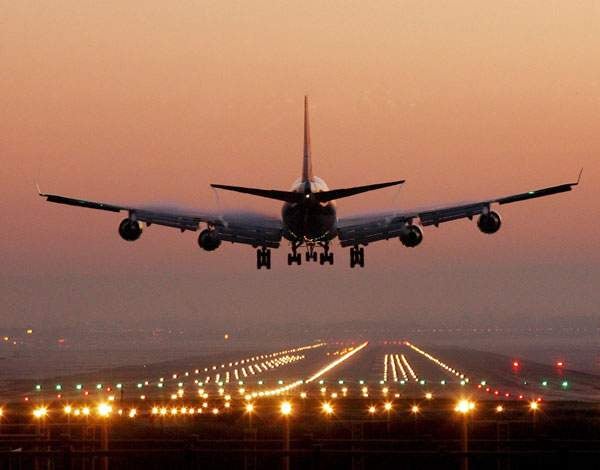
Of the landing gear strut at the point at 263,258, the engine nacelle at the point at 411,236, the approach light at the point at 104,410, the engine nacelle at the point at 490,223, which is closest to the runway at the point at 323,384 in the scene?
the landing gear strut at the point at 263,258

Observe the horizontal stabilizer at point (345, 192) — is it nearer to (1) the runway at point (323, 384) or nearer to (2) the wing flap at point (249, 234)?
(2) the wing flap at point (249, 234)

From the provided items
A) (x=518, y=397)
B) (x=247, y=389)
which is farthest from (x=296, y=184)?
(x=247, y=389)

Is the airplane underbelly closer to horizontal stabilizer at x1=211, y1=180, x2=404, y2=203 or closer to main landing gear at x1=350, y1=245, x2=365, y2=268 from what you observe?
horizontal stabilizer at x1=211, y1=180, x2=404, y2=203

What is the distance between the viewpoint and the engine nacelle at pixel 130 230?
223 ft

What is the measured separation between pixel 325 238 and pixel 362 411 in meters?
22.1

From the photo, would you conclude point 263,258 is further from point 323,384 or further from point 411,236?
point 323,384

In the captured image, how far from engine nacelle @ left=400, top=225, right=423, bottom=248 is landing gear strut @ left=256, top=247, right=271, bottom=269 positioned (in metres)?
9.86

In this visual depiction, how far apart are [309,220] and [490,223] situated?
11.4 metres

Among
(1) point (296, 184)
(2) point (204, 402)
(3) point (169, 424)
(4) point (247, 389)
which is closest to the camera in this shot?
(1) point (296, 184)

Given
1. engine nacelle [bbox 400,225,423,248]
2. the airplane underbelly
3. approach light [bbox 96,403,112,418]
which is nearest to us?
approach light [bbox 96,403,112,418]

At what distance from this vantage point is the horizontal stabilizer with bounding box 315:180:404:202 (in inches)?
2286

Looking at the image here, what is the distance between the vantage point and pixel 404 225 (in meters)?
72.6

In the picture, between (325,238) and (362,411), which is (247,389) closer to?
(362,411)

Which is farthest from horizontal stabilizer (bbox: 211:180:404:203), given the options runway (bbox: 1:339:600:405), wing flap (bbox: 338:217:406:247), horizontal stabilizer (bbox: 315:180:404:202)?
runway (bbox: 1:339:600:405)
